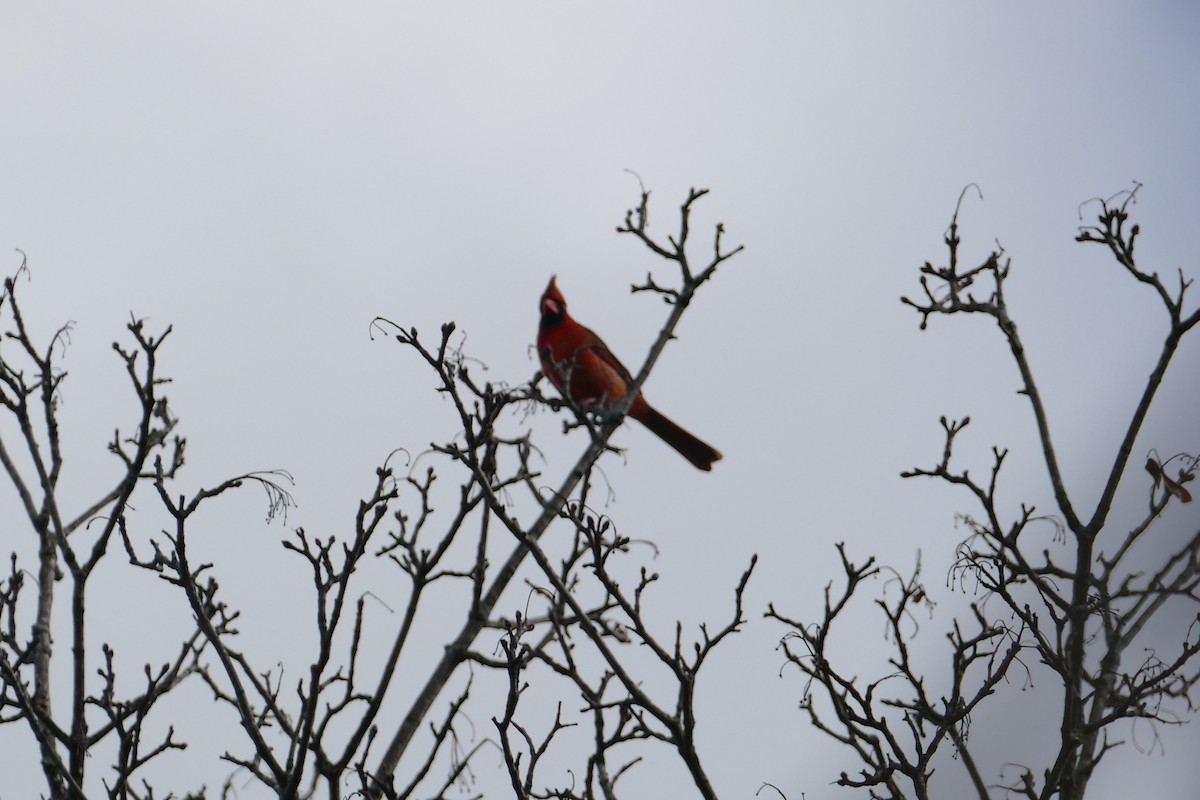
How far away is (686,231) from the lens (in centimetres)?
524

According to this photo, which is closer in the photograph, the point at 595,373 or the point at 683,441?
the point at 595,373

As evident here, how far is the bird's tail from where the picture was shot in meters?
8.50

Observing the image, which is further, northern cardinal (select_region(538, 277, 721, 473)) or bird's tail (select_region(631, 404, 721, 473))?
bird's tail (select_region(631, 404, 721, 473))

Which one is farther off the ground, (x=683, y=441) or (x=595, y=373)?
(x=683, y=441)

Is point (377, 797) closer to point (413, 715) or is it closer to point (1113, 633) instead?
point (413, 715)

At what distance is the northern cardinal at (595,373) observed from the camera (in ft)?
24.3

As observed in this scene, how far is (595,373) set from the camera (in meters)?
7.42

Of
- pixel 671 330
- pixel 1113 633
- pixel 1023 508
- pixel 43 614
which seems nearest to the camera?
pixel 1113 633

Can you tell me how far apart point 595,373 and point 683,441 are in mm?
1355

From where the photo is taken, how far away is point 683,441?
8531mm

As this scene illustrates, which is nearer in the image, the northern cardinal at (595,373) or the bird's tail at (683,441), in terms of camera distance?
the northern cardinal at (595,373)

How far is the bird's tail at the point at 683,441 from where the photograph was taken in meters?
8.50

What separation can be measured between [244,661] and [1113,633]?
3.11 meters

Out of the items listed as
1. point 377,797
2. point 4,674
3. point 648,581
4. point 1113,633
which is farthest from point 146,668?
point 1113,633
